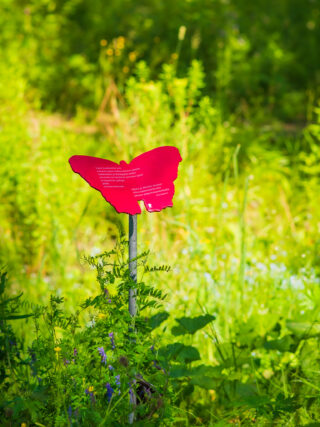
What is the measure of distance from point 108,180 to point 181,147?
1759 millimetres

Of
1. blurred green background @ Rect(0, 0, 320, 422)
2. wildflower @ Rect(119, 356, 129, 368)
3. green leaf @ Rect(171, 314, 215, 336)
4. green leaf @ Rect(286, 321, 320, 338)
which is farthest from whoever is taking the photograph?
blurred green background @ Rect(0, 0, 320, 422)

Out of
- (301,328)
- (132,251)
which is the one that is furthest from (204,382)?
(132,251)

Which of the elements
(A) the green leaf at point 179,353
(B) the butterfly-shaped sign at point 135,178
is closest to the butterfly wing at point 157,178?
(B) the butterfly-shaped sign at point 135,178

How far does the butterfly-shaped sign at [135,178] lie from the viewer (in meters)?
1.27

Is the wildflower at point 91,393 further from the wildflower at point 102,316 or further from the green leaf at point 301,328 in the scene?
the green leaf at point 301,328

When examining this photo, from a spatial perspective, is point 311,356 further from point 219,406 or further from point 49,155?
point 49,155

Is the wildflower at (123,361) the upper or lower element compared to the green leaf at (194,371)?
upper

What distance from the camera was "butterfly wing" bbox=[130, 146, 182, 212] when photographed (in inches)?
50.8

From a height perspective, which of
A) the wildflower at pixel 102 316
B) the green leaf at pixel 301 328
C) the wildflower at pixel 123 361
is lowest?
the green leaf at pixel 301 328

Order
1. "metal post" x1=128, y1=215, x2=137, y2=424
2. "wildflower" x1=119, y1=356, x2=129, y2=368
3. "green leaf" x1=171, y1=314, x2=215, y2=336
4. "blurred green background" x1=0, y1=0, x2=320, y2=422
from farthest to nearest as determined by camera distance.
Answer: "blurred green background" x1=0, y1=0, x2=320, y2=422
"green leaf" x1=171, y1=314, x2=215, y2=336
"metal post" x1=128, y1=215, x2=137, y2=424
"wildflower" x1=119, y1=356, x2=129, y2=368

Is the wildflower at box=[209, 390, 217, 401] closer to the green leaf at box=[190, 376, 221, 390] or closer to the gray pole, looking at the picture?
the green leaf at box=[190, 376, 221, 390]

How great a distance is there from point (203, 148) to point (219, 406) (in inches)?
82.2

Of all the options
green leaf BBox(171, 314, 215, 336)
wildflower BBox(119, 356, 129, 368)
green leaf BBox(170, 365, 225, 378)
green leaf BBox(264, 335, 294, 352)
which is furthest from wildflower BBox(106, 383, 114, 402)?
green leaf BBox(264, 335, 294, 352)

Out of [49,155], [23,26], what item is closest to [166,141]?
[49,155]
